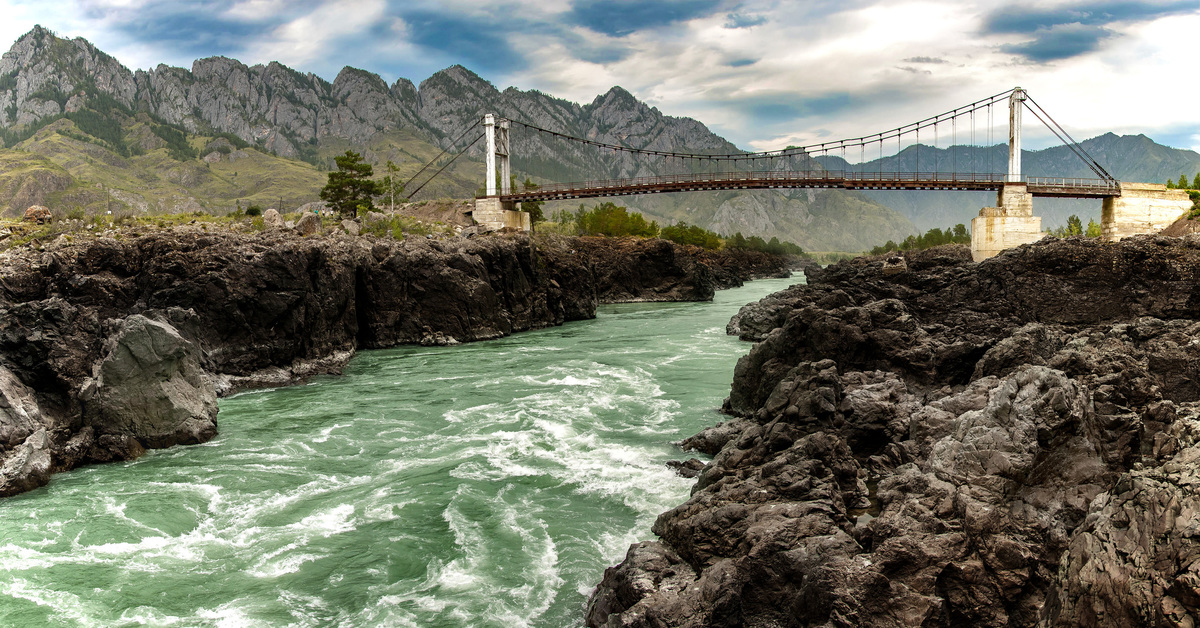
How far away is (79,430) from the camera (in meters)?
15.0

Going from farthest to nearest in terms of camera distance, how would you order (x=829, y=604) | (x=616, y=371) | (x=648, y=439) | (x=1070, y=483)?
(x=616, y=371) < (x=648, y=439) < (x=1070, y=483) < (x=829, y=604)

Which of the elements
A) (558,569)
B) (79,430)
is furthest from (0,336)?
(558,569)

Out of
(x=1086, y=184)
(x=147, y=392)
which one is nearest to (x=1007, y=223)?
(x=1086, y=184)

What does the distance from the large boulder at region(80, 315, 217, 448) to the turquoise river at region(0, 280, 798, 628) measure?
24.8 inches

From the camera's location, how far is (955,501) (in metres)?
7.51

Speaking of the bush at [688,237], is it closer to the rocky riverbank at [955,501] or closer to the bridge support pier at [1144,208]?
the bridge support pier at [1144,208]

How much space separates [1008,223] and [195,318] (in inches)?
2143

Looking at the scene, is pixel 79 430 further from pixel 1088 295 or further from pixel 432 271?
pixel 1088 295

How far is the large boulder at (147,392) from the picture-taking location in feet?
49.9

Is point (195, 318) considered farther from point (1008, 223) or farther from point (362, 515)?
point (1008, 223)

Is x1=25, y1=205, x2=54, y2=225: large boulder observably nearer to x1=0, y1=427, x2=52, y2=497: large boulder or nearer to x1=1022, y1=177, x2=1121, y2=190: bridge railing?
x1=0, y1=427, x2=52, y2=497: large boulder

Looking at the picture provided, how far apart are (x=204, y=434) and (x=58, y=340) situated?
3.92 m

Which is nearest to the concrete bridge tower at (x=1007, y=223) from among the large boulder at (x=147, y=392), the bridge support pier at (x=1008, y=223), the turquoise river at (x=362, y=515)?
the bridge support pier at (x=1008, y=223)

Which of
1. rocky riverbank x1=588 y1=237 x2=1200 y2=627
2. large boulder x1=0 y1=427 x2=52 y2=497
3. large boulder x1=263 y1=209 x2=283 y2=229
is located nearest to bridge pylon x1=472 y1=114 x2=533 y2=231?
large boulder x1=263 y1=209 x2=283 y2=229
